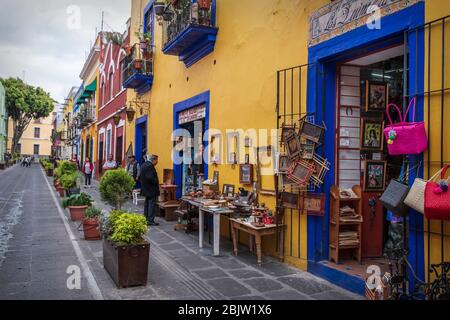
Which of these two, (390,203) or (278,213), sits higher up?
(390,203)

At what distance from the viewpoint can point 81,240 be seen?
7.62 m

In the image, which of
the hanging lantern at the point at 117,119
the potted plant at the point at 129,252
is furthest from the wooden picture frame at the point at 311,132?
the hanging lantern at the point at 117,119

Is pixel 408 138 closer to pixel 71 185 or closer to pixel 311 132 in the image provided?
pixel 311 132

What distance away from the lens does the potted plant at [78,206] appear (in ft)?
31.8

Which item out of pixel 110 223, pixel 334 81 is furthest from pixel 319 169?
pixel 110 223

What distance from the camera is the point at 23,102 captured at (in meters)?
45.1

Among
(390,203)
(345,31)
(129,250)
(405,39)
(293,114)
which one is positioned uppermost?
(345,31)

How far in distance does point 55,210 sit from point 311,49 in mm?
9435

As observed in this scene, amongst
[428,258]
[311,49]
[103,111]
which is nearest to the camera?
[428,258]

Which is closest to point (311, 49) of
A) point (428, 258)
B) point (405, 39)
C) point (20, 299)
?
point (405, 39)

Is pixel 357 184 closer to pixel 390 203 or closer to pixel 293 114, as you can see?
pixel 293 114

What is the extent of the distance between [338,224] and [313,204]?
0.43m

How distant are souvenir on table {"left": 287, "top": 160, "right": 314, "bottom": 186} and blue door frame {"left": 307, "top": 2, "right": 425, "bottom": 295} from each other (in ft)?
0.98

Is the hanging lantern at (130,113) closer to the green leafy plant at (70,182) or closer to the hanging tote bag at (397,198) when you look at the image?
the green leafy plant at (70,182)
